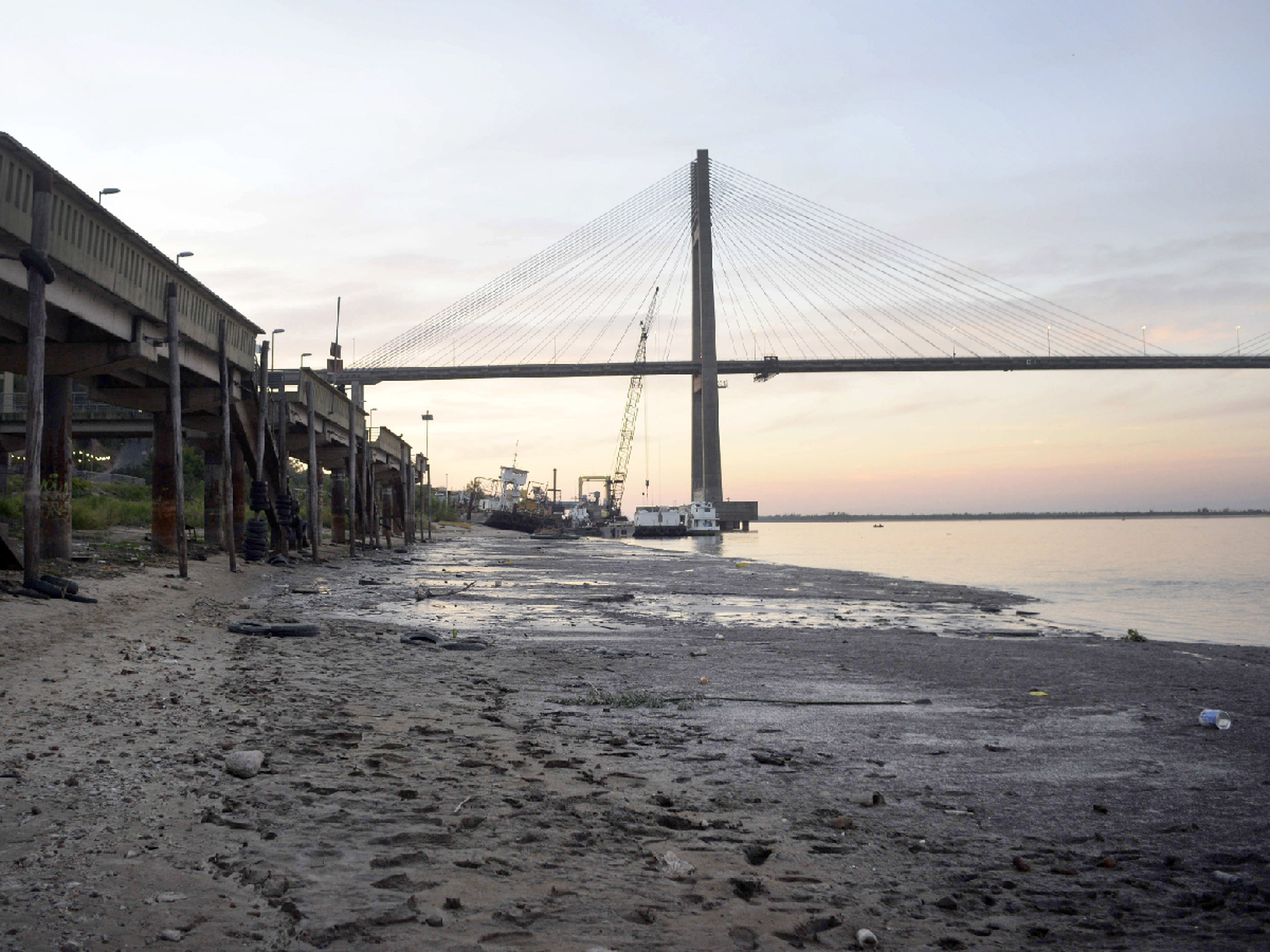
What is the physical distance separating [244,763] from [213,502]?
75.7ft

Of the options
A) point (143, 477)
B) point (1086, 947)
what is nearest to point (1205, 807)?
point (1086, 947)

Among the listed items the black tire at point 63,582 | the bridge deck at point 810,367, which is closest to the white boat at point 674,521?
the bridge deck at point 810,367

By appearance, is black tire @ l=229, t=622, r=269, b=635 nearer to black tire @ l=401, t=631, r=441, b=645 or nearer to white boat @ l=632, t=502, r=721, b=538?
black tire @ l=401, t=631, r=441, b=645

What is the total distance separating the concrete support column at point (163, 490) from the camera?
19797 millimetres

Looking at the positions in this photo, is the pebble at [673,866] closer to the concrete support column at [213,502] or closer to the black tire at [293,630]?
the black tire at [293,630]

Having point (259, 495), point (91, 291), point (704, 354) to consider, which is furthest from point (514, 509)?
point (91, 291)

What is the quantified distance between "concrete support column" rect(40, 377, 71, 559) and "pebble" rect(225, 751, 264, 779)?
39.0 ft

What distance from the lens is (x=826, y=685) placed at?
8.51 metres

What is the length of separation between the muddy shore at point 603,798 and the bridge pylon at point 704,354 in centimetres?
7410

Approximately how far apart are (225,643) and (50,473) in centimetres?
835

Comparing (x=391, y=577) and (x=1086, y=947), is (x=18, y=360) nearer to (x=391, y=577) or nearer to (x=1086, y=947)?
(x=391, y=577)

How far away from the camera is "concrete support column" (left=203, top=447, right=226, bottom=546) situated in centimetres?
2503

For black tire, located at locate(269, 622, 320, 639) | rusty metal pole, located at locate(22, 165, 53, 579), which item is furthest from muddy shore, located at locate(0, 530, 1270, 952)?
rusty metal pole, located at locate(22, 165, 53, 579)

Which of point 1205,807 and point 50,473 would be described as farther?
point 50,473
